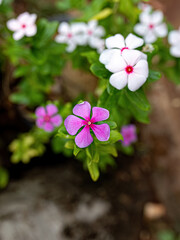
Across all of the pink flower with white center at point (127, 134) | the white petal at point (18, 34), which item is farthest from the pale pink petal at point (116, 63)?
the pink flower with white center at point (127, 134)

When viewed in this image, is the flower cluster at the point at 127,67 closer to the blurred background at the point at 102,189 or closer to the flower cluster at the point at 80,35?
the flower cluster at the point at 80,35

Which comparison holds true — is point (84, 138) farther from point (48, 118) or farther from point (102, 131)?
point (48, 118)

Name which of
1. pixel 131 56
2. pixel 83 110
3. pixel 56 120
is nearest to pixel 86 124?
pixel 83 110

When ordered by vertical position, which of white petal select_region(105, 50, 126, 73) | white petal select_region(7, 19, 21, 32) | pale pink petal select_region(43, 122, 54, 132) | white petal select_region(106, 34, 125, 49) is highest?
white petal select_region(7, 19, 21, 32)

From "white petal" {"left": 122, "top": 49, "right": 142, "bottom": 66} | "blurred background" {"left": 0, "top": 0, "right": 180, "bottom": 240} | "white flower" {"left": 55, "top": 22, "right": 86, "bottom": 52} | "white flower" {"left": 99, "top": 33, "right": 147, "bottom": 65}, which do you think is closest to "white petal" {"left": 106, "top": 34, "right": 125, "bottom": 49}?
"white flower" {"left": 99, "top": 33, "right": 147, "bottom": 65}

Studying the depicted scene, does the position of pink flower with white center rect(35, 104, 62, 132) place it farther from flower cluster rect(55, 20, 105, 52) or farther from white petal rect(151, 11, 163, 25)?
white petal rect(151, 11, 163, 25)

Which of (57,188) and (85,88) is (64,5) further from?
(57,188)

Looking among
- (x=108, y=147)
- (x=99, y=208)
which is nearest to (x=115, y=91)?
(x=108, y=147)
